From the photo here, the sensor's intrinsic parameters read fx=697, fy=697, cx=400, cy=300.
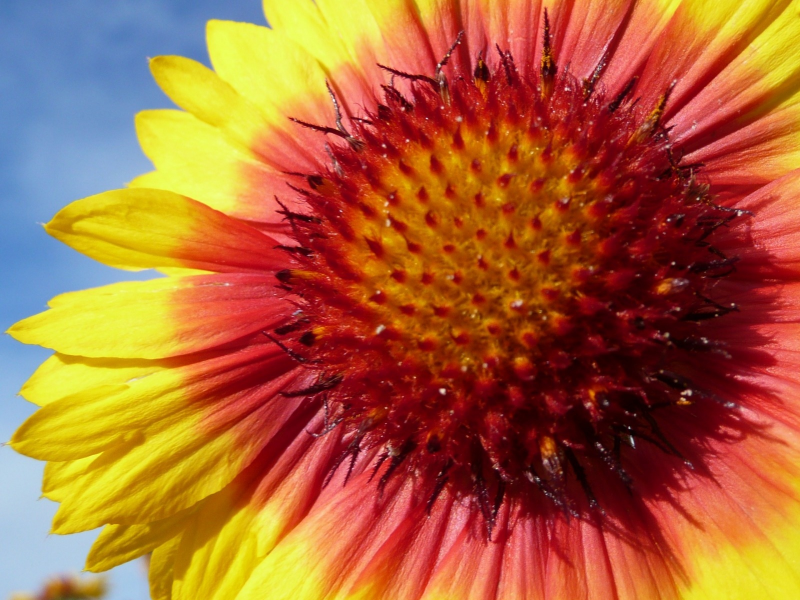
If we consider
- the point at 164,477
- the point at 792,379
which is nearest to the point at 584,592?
the point at 792,379

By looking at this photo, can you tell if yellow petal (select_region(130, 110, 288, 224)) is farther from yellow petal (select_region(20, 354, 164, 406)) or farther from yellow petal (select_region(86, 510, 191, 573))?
yellow petal (select_region(86, 510, 191, 573))

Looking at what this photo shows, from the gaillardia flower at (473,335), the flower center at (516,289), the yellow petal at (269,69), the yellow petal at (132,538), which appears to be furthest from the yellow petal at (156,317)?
the yellow petal at (269,69)

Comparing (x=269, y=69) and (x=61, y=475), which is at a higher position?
(x=269, y=69)

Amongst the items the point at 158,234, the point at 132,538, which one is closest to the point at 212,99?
the point at 158,234

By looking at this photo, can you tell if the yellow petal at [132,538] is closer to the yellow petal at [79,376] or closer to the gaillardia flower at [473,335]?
the gaillardia flower at [473,335]

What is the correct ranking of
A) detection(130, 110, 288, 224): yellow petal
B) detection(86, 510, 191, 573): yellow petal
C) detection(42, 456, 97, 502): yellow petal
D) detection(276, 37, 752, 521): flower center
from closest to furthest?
1. detection(276, 37, 752, 521): flower center
2. detection(42, 456, 97, 502): yellow petal
3. detection(86, 510, 191, 573): yellow petal
4. detection(130, 110, 288, 224): yellow petal

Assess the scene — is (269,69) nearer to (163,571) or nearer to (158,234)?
(158,234)

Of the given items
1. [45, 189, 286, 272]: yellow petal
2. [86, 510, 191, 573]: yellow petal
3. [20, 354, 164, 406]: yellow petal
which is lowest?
[86, 510, 191, 573]: yellow petal

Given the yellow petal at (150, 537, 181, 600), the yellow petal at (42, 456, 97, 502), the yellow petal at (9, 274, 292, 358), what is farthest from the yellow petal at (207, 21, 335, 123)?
the yellow petal at (150, 537, 181, 600)

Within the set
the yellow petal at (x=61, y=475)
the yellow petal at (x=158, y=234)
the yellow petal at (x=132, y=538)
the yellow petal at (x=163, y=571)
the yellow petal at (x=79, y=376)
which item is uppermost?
the yellow petal at (x=158, y=234)
